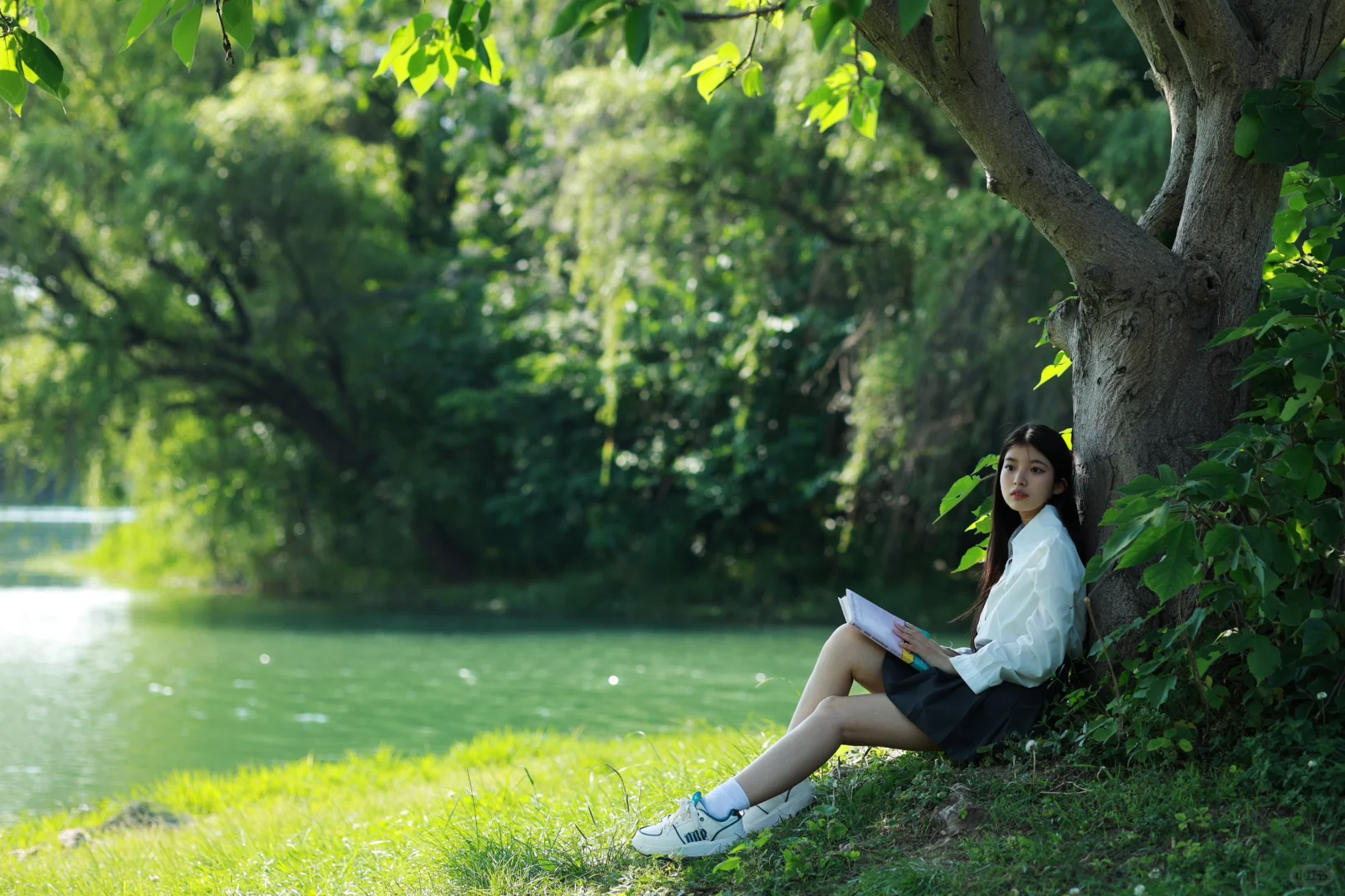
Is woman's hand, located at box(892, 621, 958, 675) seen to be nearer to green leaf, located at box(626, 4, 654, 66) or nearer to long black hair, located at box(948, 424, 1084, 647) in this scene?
long black hair, located at box(948, 424, 1084, 647)

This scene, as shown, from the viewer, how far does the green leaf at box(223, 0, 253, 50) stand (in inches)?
144

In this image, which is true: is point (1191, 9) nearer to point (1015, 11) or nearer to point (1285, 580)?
point (1285, 580)

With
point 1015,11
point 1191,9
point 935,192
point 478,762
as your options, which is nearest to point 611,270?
point 935,192

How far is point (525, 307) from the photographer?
20.2 metres

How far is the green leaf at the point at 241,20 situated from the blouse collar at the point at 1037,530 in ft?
9.31

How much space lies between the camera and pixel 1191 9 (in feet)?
14.1

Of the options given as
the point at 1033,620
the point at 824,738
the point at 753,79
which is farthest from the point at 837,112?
the point at 824,738

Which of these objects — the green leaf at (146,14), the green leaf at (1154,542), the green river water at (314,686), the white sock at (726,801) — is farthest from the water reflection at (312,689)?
the green leaf at (146,14)

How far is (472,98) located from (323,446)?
597 cm

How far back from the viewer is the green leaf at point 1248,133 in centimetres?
427

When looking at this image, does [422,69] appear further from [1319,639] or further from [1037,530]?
[1319,639]

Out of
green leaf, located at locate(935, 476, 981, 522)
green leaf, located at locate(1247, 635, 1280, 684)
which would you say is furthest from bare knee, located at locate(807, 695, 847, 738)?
green leaf, located at locate(1247, 635, 1280, 684)

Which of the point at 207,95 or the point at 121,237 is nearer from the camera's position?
the point at 121,237

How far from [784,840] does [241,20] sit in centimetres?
292
